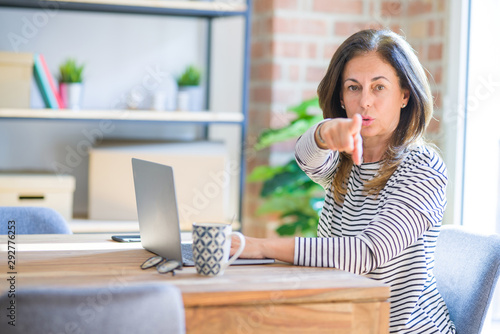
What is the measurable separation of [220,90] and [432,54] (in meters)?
0.95

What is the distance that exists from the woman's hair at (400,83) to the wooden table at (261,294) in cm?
36

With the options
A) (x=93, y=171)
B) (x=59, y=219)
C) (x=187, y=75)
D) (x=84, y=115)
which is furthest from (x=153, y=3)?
(x=59, y=219)

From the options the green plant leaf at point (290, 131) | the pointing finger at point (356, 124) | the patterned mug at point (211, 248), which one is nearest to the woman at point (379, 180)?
the pointing finger at point (356, 124)

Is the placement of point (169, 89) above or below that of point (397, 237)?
above

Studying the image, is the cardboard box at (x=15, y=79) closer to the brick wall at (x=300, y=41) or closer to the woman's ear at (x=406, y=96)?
the brick wall at (x=300, y=41)

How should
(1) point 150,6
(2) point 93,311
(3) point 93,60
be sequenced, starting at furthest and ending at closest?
(3) point 93,60 < (1) point 150,6 < (2) point 93,311

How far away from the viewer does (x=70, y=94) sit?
2711 mm

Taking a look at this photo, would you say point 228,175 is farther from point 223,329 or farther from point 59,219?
point 223,329

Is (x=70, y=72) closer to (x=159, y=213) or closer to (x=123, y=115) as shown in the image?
(x=123, y=115)

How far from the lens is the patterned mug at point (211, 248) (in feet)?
4.12

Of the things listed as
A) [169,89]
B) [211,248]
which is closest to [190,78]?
[169,89]

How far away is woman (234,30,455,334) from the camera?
1.38 m

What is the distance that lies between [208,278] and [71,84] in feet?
5.51

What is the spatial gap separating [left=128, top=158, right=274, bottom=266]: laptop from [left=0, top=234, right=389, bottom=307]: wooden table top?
0.04 meters
